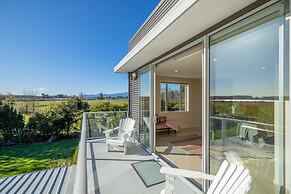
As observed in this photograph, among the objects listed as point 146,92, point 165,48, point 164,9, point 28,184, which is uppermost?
point 164,9

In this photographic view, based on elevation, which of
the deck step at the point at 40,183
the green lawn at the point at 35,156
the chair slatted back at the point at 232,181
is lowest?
the green lawn at the point at 35,156

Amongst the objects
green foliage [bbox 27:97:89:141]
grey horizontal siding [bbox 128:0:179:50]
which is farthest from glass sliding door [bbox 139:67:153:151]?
green foliage [bbox 27:97:89:141]

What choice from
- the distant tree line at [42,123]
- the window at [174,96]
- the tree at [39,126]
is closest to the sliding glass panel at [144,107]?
the window at [174,96]

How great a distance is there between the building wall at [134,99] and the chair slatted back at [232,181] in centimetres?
467

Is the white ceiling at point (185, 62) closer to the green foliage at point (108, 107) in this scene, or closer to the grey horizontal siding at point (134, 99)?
the grey horizontal siding at point (134, 99)

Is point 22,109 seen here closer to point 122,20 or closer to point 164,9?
point 122,20

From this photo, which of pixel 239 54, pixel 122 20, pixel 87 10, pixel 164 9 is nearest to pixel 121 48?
pixel 122 20

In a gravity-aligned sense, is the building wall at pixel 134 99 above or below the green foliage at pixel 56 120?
above

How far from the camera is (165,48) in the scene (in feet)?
13.3

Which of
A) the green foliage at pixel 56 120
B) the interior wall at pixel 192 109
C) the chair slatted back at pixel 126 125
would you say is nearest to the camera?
the chair slatted back at pixel 126 125

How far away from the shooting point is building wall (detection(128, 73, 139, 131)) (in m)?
6.70

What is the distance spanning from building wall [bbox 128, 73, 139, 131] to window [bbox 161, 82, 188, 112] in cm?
227

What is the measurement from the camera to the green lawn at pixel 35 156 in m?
10.7

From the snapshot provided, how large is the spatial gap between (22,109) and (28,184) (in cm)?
1273
